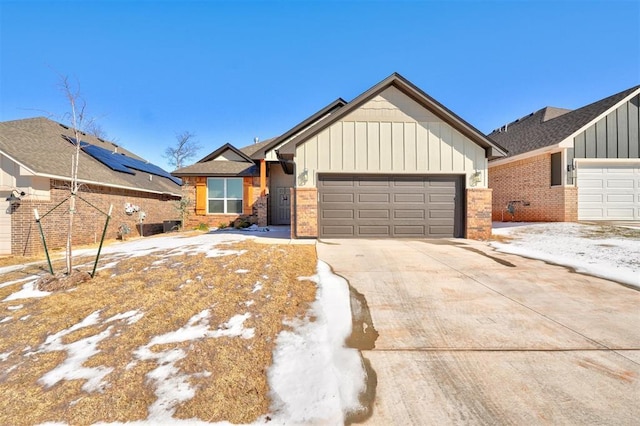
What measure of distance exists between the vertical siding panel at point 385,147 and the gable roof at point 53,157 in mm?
8274

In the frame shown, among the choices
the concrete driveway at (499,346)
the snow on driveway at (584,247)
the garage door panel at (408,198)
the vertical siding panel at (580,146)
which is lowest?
the concrete driveway at (499,346)

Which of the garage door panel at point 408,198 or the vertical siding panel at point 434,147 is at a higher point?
the vertical siding panel at point 434,147

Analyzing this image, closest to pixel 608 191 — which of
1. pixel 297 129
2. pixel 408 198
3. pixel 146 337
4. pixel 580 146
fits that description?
pixel 580 146

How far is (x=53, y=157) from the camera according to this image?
10.8m

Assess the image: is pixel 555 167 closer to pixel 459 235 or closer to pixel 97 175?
pixel 459 235

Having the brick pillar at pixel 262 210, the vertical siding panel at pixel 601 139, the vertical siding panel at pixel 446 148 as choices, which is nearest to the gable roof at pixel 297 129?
the brick pillar at pixel 262 210

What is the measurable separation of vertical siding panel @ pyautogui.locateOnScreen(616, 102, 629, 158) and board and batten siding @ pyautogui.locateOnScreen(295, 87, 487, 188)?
7.70 meters

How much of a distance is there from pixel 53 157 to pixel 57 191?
2.13m

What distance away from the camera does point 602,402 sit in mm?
1911

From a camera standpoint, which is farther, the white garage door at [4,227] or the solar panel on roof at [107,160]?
the solar panel on roof at [107,160]

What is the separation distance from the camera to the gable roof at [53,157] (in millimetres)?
9211

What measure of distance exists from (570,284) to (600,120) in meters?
11.7

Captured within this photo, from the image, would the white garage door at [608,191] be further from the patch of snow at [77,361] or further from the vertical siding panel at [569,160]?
the patch of snow at [77,361]

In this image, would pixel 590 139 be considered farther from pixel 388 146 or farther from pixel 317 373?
pixel 317 373
